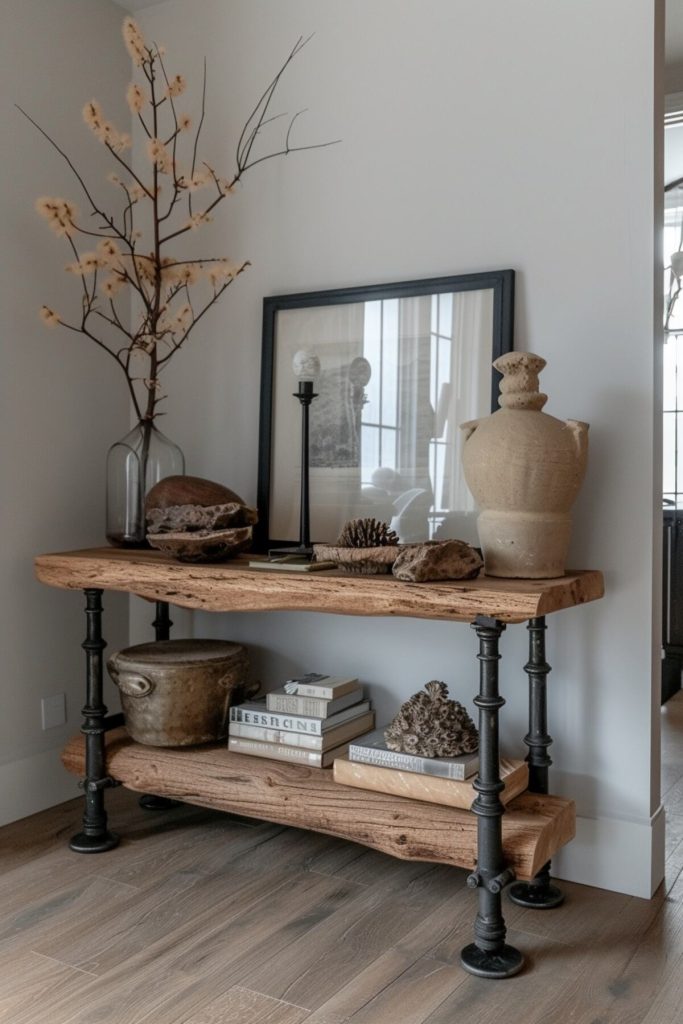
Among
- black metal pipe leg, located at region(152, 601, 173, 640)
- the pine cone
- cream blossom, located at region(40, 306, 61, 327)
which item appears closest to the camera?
the pine cone

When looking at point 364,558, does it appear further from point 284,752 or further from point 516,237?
point 516,237

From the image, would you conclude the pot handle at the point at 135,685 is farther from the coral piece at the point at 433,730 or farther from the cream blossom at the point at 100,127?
the cream blossom at the point at 100,127

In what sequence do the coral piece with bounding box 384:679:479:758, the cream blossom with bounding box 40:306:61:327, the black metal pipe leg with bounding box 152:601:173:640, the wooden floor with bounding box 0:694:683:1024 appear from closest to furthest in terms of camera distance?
the wooden floor with bounding box 0:694:683:1024 < the coral piece with bounding box 384:679:479:758 < the cream blossom with bounding box 40:306:61:327 < the black metal pipe leg with bounding box 152:601:173:640

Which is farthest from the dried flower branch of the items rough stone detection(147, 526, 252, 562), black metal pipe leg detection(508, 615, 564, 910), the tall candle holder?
black metal pipe leg detection(508, 615, 564, 910)

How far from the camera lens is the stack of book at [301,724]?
7.54 ft

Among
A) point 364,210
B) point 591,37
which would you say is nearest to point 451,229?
point 364,210

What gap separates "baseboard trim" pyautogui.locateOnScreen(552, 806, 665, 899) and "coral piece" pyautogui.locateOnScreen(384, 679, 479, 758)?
41 centimetres

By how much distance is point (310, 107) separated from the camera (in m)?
2.69

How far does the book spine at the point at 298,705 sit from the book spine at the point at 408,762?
181 millimetres

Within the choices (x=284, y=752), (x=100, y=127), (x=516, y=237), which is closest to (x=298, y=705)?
(x=284, y=752)

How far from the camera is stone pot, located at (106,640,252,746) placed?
7.86 ft

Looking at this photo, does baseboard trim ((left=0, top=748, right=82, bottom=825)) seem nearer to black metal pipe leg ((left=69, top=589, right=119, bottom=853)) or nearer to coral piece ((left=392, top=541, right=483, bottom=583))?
black metal pipe leg ((left=69, top=589, right=119, bottom=853))

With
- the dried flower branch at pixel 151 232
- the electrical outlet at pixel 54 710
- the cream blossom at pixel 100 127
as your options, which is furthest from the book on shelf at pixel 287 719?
the cream blossom at pixel 100 127

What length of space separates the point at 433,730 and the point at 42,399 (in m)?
1.52
